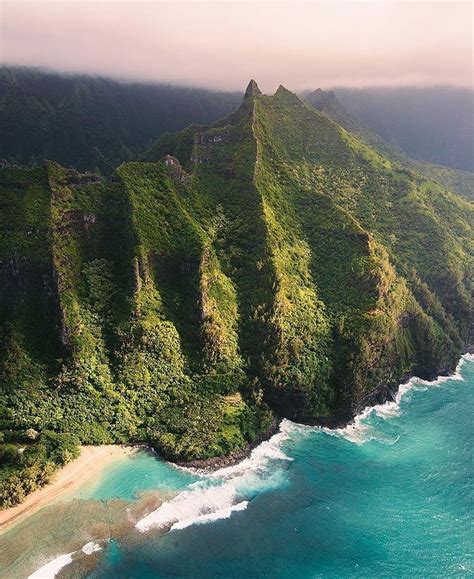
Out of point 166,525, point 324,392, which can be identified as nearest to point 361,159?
point 324,392

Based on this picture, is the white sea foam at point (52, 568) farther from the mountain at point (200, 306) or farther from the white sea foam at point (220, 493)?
the mountain at point (200, 306)

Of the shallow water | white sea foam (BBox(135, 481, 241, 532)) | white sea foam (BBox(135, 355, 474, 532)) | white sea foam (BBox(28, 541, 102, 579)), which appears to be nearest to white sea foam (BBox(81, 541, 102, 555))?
white sea foam (BBox(28, 541, 102, 579))

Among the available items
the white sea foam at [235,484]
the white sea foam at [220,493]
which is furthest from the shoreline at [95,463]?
the white sea foam at [220,493]

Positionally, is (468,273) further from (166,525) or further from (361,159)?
(166,525)

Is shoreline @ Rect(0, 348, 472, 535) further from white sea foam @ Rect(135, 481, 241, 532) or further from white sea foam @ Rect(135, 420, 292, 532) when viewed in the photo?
white sea foam @ Rect(135, 481, 241, 532)

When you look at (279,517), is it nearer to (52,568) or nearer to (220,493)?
(220,493)
